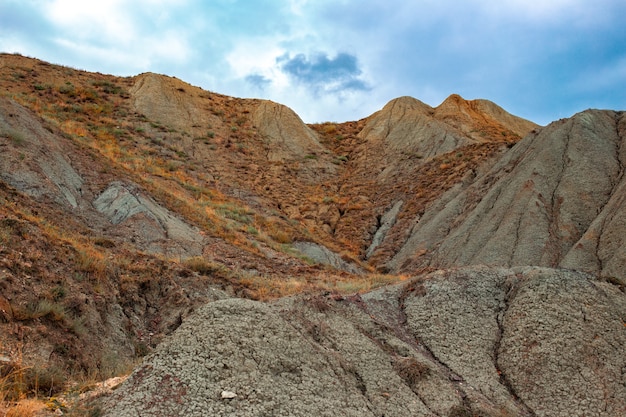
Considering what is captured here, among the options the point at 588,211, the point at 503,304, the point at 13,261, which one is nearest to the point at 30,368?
the point at 13,261

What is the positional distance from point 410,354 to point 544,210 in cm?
1525

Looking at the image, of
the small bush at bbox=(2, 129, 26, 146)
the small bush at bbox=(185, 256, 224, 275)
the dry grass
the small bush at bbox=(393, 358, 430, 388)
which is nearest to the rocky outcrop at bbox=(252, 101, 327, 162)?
the small bush at bbox=(2, 129, 26, 146)

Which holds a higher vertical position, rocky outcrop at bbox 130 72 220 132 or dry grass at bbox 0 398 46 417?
rocky outcrop at bbox 130 72 220 132

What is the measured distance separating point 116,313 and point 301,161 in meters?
31.0

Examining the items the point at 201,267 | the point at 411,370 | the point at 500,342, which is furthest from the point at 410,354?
the point at 201,267

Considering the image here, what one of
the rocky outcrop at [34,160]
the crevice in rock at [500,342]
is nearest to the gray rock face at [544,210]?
the crevice in rock at [500,342]

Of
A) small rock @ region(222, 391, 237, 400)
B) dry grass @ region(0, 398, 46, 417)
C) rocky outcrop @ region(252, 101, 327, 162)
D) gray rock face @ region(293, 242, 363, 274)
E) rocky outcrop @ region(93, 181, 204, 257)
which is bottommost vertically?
dry grass @ region(0, 398, 46, 417)

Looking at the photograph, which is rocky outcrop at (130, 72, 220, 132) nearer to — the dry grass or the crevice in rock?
the crevice in rock

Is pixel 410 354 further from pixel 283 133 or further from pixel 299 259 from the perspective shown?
pixel 283 133

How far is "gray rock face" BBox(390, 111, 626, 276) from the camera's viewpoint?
61.2 ft

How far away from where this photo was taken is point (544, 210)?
2166 cm

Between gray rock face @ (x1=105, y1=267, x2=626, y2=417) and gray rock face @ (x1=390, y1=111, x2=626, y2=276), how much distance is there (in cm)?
771

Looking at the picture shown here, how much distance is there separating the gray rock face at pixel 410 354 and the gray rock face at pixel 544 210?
7713 mm

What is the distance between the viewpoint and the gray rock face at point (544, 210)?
18656 mm
